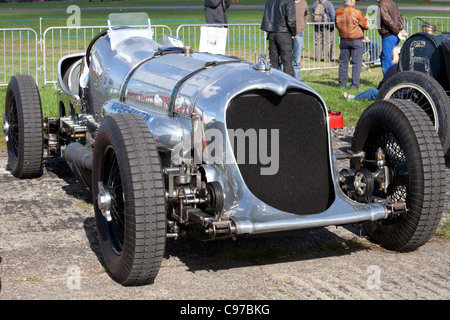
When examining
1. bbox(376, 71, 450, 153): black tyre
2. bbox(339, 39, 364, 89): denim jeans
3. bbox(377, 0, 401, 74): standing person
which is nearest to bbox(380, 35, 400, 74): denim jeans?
bbox(377, 0, 401, 74): standing person

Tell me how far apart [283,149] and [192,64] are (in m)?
1.14

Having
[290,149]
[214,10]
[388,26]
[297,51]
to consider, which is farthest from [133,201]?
[214,10]

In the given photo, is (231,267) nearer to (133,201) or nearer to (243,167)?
(243,167)

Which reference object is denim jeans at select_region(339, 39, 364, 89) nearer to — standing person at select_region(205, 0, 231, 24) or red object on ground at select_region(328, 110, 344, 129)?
standing person at select_region(205, 0, 231, 24)

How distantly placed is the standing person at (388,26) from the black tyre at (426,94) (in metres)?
5.03

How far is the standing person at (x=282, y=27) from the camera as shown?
39.4 ft

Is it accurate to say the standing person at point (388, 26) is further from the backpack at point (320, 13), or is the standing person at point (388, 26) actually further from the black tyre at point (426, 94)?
the black tyre at point (426, 94)

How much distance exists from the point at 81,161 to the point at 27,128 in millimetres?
1315

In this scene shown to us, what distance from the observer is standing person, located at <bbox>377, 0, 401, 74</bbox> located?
12328mm

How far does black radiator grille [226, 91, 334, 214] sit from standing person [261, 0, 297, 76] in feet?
23.9

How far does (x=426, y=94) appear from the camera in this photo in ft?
24.1
